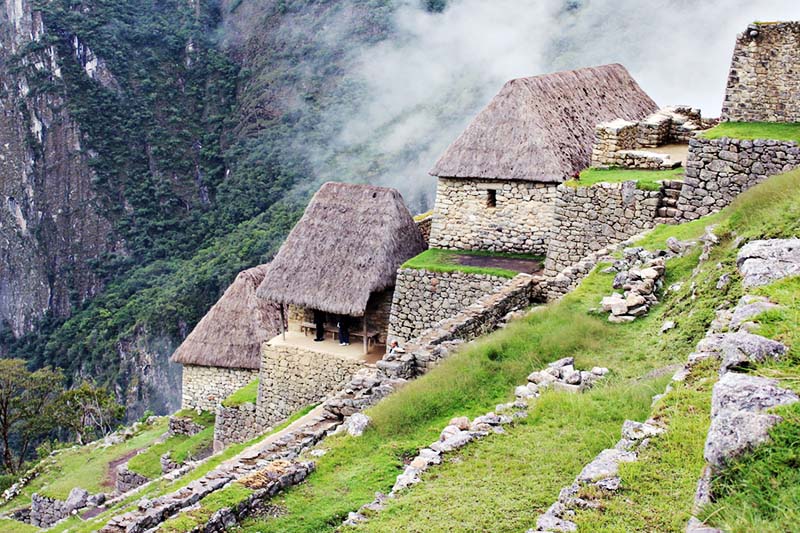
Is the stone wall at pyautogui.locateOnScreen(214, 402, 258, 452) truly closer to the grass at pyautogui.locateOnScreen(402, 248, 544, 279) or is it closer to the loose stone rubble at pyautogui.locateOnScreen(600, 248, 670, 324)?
the grass at pyautogui.locateOnScreen(402, 248, 544, 279)

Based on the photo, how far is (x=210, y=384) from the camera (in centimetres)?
1864

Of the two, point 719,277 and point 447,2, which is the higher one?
point 447,2

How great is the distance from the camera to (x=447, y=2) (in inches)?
2783

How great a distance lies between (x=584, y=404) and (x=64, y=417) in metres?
27.8

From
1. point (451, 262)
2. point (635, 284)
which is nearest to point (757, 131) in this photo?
point (635, 284)

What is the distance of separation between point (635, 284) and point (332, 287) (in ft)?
21.9

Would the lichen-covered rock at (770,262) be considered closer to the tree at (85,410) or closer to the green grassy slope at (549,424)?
the green grassy slope at (549,424)

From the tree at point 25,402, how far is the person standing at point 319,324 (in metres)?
17.6

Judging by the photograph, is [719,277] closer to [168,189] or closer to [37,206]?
[168,189]

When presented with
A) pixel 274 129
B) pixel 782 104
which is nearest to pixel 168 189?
pixel 274 129

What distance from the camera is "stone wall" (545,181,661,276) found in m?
11.0

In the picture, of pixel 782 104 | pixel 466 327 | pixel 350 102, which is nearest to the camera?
pixel 466 327

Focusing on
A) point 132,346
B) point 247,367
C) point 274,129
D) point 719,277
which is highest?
point 274,129

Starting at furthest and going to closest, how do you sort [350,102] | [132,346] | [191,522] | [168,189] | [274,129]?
[168,189], [274,129], [350,102], [132,346], [191,522]
